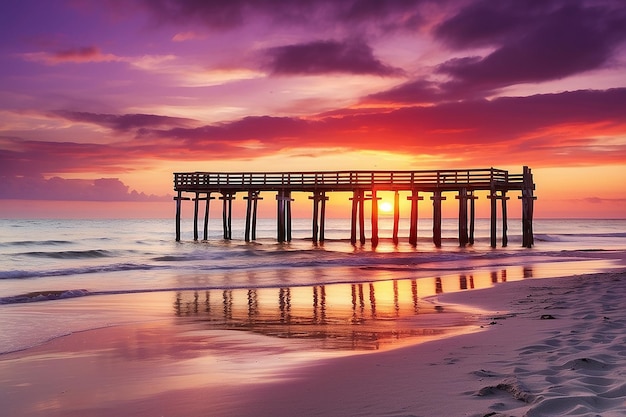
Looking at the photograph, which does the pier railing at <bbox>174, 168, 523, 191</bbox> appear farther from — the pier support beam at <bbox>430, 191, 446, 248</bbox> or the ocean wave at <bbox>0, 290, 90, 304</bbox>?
the ocean wave at <bbox>0, 290, 90, 304</bbox>

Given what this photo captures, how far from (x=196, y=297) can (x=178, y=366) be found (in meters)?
8.03

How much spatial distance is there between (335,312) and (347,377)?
18.6 ft

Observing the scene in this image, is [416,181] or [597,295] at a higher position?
[416,181]

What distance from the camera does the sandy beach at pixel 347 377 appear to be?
4871 mm

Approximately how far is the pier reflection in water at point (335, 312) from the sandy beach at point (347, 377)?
0.82 metres

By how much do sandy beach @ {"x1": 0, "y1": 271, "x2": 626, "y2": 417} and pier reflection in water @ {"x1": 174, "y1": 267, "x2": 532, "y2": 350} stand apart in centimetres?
82

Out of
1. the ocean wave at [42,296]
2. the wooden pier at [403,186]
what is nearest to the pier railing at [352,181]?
the wooden pier at [403,186]

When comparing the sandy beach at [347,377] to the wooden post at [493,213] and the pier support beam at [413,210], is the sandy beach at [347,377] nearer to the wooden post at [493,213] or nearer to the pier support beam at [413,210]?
the wooden post at [493,213]

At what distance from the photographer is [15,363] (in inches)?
292

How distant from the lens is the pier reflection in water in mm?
9148

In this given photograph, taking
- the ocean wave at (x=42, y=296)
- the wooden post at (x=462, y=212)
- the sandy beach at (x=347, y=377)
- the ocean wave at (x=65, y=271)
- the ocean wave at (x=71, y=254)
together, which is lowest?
the ocean wave at (x=71, y=254)

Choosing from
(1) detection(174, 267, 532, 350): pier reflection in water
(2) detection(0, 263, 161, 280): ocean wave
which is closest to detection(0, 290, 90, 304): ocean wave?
(1) detection(174, 267, 532, 350): pier reflection in water

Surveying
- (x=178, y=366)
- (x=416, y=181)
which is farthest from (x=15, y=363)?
(x=416, y=181)

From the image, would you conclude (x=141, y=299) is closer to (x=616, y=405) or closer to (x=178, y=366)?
(x=178, y=366)
